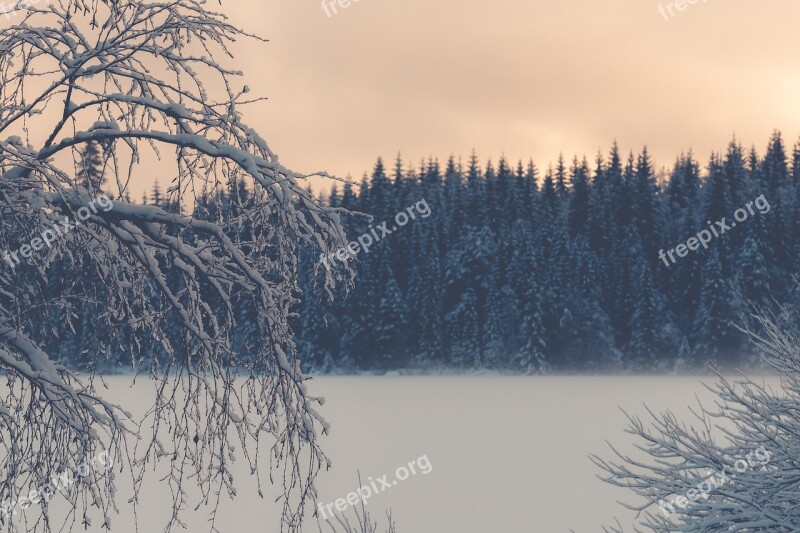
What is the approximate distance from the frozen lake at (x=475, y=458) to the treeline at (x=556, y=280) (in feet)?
17.5

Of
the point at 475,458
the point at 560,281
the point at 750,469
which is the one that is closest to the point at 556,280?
the point at 560,281

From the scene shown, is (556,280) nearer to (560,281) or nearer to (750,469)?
(560,281)

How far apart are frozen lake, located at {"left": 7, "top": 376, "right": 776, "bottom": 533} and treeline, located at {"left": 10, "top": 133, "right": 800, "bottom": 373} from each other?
5347mm

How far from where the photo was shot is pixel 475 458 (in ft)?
127

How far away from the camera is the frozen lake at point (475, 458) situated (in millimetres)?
26703

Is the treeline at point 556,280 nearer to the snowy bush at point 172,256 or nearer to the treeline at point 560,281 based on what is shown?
the treeline at point 560,281

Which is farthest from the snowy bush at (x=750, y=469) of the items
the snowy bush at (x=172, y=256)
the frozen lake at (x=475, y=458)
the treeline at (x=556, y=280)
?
the treeline at (x=556, y=280)

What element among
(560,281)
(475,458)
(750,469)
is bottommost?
(475,458)

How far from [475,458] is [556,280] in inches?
1736

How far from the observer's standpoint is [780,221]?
262 ft

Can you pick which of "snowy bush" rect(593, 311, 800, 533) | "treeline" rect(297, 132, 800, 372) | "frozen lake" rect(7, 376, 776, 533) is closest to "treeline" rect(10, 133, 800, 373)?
"treeline" rect(297, 132, 800, 372)

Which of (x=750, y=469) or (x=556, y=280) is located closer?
(x=750, y=469)

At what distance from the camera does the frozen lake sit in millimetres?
26703

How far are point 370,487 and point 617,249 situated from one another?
181 ft
